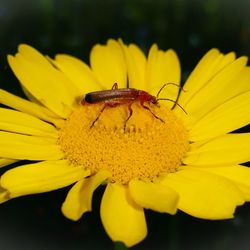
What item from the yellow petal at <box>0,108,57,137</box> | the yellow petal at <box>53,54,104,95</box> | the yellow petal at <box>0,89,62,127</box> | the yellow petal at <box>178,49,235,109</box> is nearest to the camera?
the yellow petal at <box>0,108,57,137</box>

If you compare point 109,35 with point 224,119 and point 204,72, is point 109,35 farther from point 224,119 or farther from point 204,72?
point 224,119

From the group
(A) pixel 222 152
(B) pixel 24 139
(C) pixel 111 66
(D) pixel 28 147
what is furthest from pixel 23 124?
(A) pixel 222 152

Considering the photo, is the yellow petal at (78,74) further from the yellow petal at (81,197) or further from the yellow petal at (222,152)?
the yellow petal at (81,197)

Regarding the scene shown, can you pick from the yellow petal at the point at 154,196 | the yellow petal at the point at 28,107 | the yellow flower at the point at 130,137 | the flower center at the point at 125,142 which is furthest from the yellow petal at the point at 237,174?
the yellow petal at the point at 28,107

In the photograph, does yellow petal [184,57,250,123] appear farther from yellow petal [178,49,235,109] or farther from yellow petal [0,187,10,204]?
yellow petal [0,187,10,204]

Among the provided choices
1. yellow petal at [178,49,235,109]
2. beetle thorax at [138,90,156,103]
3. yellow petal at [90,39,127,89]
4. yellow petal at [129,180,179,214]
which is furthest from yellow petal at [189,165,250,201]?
yellow petal at [90,39,127,89]
